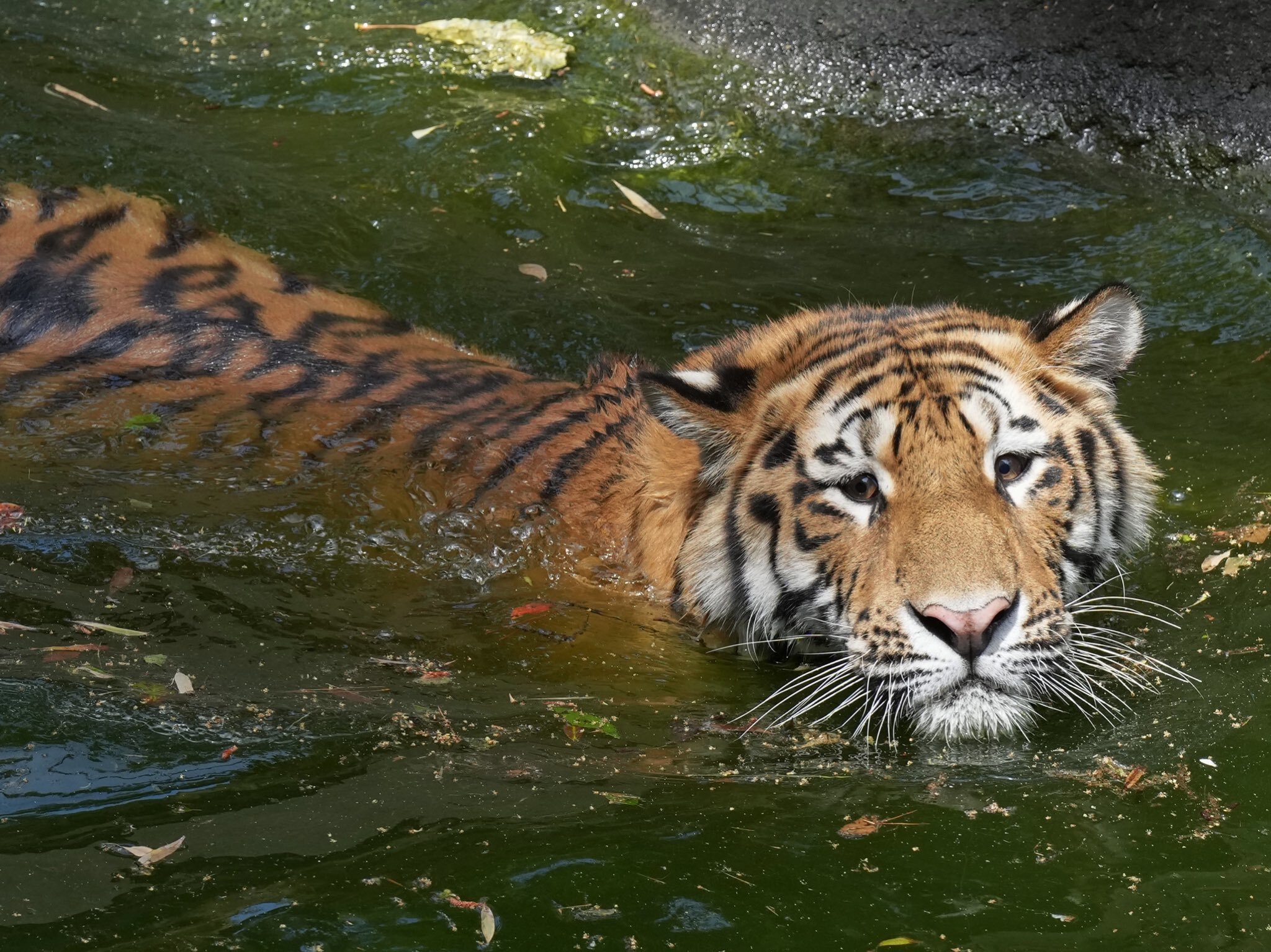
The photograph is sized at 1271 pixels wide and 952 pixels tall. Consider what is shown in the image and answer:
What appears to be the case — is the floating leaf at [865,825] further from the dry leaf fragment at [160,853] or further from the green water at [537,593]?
the dry leaf fragment at [160,853]

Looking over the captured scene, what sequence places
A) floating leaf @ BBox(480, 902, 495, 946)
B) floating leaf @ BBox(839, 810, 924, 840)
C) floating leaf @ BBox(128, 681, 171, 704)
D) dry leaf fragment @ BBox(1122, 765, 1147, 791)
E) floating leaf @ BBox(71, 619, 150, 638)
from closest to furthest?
1. floating leaf @ BBox(480, 902, 495, 946)
2. floating leaf @ BBox(839, 810, 924, 840)
3. dry leaf fragment @ BBox(1122, 765, 1147, 791)
4. floating leaf @ BBox(128, 681, 171, 704)
5. floating leaf @ BBox(71, 619, 150, 638)

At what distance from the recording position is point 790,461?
10.2ft

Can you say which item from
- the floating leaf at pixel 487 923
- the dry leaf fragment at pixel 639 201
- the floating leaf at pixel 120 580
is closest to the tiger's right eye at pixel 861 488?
the floating leaf at pixel 487 923

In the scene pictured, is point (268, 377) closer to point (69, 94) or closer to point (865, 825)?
point (865, 825)

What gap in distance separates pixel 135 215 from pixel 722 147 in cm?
259

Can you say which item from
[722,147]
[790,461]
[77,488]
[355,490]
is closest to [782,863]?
[790,461]

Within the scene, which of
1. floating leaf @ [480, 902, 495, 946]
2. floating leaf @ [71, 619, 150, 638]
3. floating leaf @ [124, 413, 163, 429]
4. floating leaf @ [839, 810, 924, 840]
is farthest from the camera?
floating leaf @ [124, 413, 163, 429]

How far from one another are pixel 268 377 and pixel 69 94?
115 inches

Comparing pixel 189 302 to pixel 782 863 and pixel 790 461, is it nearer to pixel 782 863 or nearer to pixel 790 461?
pixel 790 461

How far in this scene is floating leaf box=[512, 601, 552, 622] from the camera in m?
3.34

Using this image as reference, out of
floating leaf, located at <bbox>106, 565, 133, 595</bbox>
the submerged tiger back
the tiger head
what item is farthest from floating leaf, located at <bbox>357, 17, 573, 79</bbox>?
floating leaf, located at <bbox>106, 565, 133, 595</bbox>

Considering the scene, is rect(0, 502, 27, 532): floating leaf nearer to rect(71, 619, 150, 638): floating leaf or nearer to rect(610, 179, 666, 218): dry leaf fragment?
rect(71, 619, 150, 638): floating leaf

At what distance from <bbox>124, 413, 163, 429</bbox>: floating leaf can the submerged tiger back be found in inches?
1.0

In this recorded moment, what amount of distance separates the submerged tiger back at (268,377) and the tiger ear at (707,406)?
32cm
